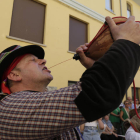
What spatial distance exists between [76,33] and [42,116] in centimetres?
672

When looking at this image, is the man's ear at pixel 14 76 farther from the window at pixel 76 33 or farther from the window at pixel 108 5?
the window at pixel 108 5

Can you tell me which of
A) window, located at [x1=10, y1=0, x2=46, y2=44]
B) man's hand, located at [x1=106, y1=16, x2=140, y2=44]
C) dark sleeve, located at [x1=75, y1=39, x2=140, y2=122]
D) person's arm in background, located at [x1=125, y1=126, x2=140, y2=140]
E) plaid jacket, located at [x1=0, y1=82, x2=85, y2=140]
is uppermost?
window, located at [x1=10, y1=0, x2=46, y2=44]

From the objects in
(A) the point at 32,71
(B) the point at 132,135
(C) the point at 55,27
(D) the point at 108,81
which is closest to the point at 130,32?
(D) the point at 108,81

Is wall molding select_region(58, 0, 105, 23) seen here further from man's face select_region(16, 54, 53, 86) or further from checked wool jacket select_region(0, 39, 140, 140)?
checked wool jacket select_region(0, 39, 140, 140)

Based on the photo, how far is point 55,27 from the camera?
20.3 ft

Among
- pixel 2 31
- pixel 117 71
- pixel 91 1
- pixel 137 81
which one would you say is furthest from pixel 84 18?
pixel 117 71

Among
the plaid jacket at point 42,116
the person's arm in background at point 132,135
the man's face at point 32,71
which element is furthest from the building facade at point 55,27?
the plaid jacket at point 42,116

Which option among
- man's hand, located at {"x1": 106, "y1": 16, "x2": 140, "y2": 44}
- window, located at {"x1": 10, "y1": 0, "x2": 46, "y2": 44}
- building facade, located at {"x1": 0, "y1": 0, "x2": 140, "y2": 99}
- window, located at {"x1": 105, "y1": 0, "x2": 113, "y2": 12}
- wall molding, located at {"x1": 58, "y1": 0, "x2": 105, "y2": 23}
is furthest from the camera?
window, located at {"x1": 105, "y1": 0, "x2": 113, "y2": 12}

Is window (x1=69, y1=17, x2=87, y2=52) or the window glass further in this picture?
the window glass

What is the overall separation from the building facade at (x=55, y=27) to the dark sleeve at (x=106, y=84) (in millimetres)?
4841

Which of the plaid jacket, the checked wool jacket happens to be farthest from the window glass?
the plaid jacket

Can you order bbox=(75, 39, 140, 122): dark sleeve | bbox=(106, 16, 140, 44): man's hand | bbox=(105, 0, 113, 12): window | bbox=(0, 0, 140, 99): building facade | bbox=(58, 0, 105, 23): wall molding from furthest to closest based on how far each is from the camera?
bbox=(105, 0, 113, 12): window, bbox=(58, 0, 105, 23): wall molding, bbox=(0, 0, 140, 99): building facade, bbox=(106, 16, 140, 44): man's hand, bbox=(75, 39, 140, 122): dark sleeve

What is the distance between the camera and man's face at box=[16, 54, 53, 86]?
1237mm

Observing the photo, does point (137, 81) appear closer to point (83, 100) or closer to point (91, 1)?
point (91, 1)
